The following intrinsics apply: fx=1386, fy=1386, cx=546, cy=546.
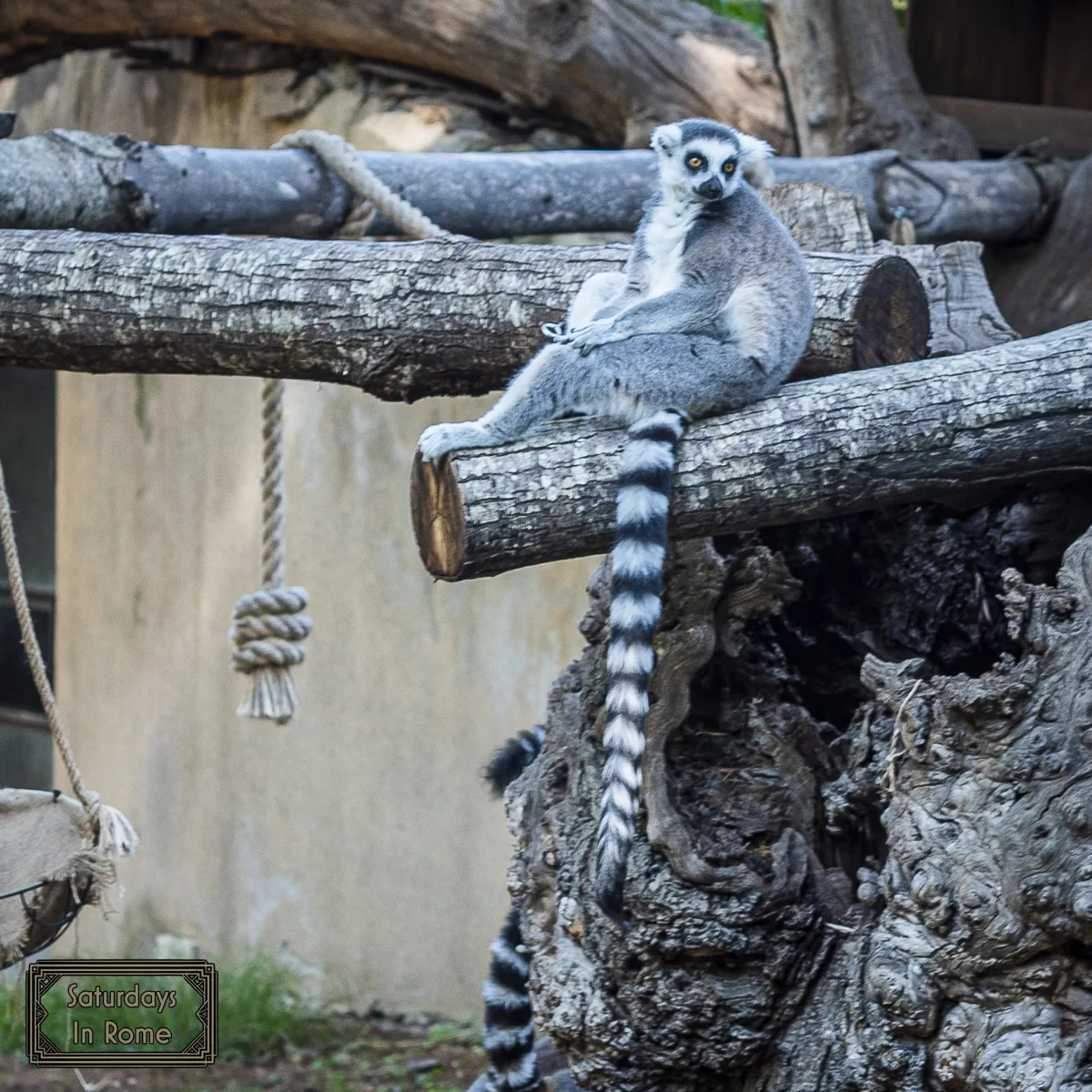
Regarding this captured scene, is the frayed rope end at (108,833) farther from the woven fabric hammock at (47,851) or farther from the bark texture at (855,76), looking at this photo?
the bark texture at (855,76)

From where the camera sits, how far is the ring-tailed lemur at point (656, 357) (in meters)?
2.05

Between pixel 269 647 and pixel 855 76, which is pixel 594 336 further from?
pixel 855 76

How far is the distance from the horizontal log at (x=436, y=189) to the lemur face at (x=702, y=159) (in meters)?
0.35

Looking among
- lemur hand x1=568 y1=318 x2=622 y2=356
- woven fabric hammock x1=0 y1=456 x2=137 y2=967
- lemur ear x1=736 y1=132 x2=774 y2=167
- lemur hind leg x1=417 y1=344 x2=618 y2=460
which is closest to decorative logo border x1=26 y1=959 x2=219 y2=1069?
woven fabric hammock x1=0 y1=456 x2=137 y2=967

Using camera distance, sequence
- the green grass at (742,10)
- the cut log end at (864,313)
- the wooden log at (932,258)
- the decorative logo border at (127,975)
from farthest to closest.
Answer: the green grass at (742,10), the decorative logo border at (127,975), the wooden log at (932,258), the cut log end at (864,313)

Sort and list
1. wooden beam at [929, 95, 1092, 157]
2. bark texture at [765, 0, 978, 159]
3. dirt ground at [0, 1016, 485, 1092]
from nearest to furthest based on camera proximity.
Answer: dirt ground at [0, 1016, 485, 1092] < bark texture at [765, 0, 978, 159] < wooden beam at [929, 95, 1092, 157]

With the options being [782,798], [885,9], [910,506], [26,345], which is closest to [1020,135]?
[885,9]

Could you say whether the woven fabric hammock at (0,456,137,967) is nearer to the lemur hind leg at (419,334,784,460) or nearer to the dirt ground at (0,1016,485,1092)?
the lemur hind leg at (419,334,784,460)

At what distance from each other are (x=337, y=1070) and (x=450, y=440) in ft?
11.1

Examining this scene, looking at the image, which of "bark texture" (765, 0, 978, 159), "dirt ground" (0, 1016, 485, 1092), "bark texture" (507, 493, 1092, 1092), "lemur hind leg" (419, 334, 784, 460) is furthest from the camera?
"bark texture" (765, 0, 978, 159)

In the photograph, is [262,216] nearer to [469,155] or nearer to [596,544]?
[469,155]

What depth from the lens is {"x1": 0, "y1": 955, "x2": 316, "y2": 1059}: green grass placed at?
4938mm

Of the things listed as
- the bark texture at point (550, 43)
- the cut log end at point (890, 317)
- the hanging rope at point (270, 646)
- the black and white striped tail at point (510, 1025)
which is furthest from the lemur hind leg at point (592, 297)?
the bark texture at point (550, 43)

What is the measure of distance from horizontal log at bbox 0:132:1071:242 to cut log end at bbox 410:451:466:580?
1.37 metres
